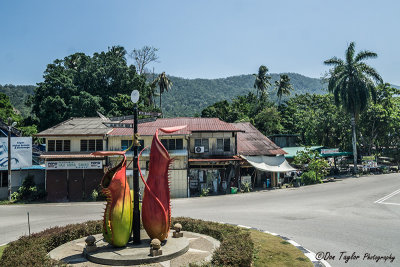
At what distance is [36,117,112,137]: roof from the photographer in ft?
85.3

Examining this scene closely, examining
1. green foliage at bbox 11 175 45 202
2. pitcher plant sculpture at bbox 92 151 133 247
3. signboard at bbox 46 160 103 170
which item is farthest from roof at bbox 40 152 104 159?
pitcher plant sculpture at bbox 92 151 133 247

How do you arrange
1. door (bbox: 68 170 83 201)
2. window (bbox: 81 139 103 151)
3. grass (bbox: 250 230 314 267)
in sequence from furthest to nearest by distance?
1. window (bbox: 81 139 103 151)
2. door (bbox: 68 170 83 201)
3. grass (bbox: 250 230 314 267)

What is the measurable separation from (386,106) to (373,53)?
874cm

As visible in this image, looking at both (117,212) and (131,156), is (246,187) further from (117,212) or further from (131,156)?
(117,212)

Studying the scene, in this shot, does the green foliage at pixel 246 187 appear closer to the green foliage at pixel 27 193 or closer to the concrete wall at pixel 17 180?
the green foliage at pixel 27 193

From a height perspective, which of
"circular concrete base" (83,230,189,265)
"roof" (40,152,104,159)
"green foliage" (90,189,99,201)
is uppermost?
"roof" (40,152,104,159)

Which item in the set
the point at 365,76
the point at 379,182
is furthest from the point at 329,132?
the point at 379,182

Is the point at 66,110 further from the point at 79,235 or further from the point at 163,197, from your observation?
the point at 163,197

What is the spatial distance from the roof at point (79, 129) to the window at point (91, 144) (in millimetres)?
790

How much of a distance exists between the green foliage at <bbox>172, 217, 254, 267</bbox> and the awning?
53.5 ft

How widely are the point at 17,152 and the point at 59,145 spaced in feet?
11.0

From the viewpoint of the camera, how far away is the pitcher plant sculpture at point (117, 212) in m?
9.01

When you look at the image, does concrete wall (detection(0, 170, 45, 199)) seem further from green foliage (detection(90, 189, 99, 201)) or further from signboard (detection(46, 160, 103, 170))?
green foliage (detection(90, 189, 99, 201))

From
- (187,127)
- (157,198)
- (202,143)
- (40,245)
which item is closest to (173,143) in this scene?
(187,127)
